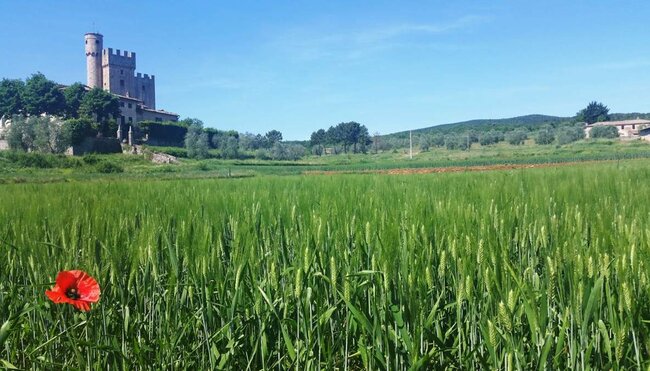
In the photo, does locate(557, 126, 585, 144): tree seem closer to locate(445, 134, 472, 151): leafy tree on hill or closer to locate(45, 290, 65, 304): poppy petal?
locate(445, 134, 472, 151): leafy tree on hill

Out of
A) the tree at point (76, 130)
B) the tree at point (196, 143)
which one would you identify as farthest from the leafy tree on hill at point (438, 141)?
the tree at point (76, 130)

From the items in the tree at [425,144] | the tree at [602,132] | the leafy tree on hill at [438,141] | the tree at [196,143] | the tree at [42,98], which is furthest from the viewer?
the leafy tree on hill at [438,141]

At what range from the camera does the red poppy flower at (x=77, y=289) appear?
1063mm

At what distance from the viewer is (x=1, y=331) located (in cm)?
94

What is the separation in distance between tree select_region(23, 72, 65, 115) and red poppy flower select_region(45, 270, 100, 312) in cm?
6790

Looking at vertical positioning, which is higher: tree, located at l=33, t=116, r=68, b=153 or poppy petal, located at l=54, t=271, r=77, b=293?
tree, located at l=33, t=116, r=68, b=153

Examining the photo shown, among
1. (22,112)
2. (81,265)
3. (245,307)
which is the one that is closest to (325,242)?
(245,307)

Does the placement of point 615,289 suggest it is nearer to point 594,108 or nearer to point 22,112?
point 22,112

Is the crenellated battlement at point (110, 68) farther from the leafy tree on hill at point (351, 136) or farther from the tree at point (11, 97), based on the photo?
the leafy tree on hill at point (351, 136)

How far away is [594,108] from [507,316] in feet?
356

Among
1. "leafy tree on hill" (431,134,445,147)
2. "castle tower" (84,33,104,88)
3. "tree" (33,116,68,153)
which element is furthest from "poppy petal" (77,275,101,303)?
"castle tower" (84,33,104,88)

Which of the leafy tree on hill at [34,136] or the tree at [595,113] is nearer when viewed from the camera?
the leafy tree on hill at [34,136]

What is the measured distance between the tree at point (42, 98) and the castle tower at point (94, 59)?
1504 centimetres

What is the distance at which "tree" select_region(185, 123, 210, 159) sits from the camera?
54031mm
